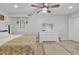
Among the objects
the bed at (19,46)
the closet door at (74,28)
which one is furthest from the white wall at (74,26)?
the bed at (19,46)

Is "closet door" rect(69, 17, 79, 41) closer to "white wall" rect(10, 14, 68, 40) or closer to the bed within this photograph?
"white wall" rect(10, 14, 68, 40)

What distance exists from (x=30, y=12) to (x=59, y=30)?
346 mm

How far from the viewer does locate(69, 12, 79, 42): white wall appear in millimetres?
→ 893

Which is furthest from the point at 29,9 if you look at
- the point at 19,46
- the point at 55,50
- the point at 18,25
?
the point at 55,50

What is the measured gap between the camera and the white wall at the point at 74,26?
89 cm

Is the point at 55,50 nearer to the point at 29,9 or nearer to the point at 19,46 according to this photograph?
the point at 19,46

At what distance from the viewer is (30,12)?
953 mm

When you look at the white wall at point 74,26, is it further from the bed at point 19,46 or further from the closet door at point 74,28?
the bed at point 19,46

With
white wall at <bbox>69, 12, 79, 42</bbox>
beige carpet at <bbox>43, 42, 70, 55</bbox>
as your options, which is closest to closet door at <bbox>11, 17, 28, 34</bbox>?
beige carpet at <bbox>43, 42, 70, 55</bbox>

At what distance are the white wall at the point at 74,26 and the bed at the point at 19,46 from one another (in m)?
0.36

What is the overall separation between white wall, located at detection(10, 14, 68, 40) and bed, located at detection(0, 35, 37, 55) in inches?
2.4

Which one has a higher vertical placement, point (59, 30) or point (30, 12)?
point (30, 12)
